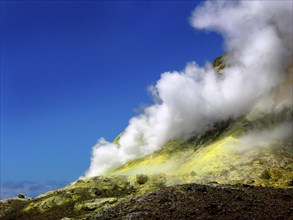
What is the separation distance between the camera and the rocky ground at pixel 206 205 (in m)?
34.1

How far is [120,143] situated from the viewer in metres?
90.4

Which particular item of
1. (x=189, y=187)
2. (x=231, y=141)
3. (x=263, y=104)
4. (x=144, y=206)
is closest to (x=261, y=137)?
(x=231, y=141)

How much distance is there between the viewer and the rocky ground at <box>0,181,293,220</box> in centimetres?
3406

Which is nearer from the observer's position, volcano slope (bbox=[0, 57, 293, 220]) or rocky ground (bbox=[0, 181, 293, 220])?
rocky ground (bbox=[0, 181, 293, 220])

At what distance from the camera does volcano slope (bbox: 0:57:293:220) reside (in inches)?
1426

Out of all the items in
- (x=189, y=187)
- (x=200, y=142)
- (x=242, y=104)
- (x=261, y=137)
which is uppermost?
(x=242, y=104)

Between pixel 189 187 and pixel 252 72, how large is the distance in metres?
43.3

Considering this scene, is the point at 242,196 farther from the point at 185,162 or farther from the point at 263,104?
the point at 263,104

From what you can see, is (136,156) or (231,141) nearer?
(231,141)

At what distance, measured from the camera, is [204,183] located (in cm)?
5028

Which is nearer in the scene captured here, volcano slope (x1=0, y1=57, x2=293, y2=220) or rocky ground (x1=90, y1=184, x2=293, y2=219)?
rocky ground (x1=90, y1=184, x2=293, y2=219)

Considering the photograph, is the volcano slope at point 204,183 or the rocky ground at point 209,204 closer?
the rocky ground at point 209,204

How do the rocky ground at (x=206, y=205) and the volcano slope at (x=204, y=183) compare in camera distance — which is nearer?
the rocky ground at (x=206, y=205)

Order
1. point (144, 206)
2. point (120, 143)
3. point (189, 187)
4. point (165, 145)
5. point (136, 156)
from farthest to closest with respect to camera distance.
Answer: point (120, 143) → point (136, 156) → point (165, 145) → point (189, 187) → point (144, 206)
